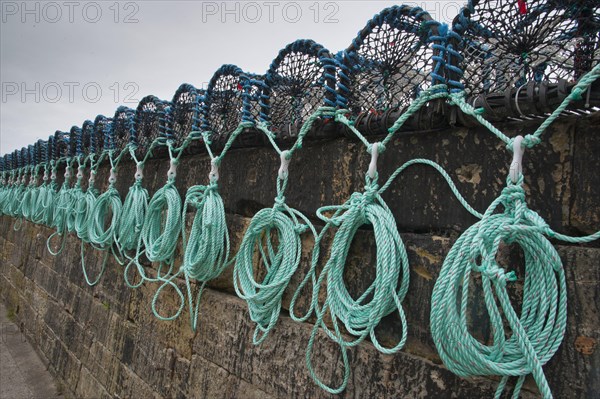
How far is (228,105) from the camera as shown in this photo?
2707mm

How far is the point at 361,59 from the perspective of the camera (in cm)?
185

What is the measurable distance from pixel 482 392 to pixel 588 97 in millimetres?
953

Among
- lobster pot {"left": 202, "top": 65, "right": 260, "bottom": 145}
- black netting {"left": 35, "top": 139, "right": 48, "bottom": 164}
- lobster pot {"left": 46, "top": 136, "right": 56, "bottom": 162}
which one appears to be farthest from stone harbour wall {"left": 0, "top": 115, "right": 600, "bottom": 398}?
black netting {"left": 35, "top": 139, "right": 48, "bottom": 164}

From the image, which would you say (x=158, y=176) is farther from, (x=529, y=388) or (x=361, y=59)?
(x=529, y=388)

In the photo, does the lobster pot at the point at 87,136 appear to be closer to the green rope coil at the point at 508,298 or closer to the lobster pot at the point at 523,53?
the lobster pot at the point at 523,53

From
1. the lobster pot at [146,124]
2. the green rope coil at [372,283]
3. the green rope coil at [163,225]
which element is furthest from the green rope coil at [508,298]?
the lobster pot at [146,124]

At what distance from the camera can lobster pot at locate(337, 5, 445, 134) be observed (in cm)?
153

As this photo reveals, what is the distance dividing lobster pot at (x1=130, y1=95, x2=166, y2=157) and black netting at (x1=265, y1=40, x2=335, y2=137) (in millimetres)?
1430

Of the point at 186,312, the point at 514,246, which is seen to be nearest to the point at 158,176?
the point at 186,312

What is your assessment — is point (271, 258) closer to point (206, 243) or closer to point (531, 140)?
point (206, 243)

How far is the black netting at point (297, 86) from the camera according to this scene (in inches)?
75.8

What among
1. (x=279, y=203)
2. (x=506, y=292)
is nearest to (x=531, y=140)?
(x=506, y=292)

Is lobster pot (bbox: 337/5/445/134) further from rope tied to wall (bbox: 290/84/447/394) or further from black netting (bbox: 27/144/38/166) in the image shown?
black netting (bbox: 27/144/38/166)

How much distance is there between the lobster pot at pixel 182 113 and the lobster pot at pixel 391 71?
1434mm
